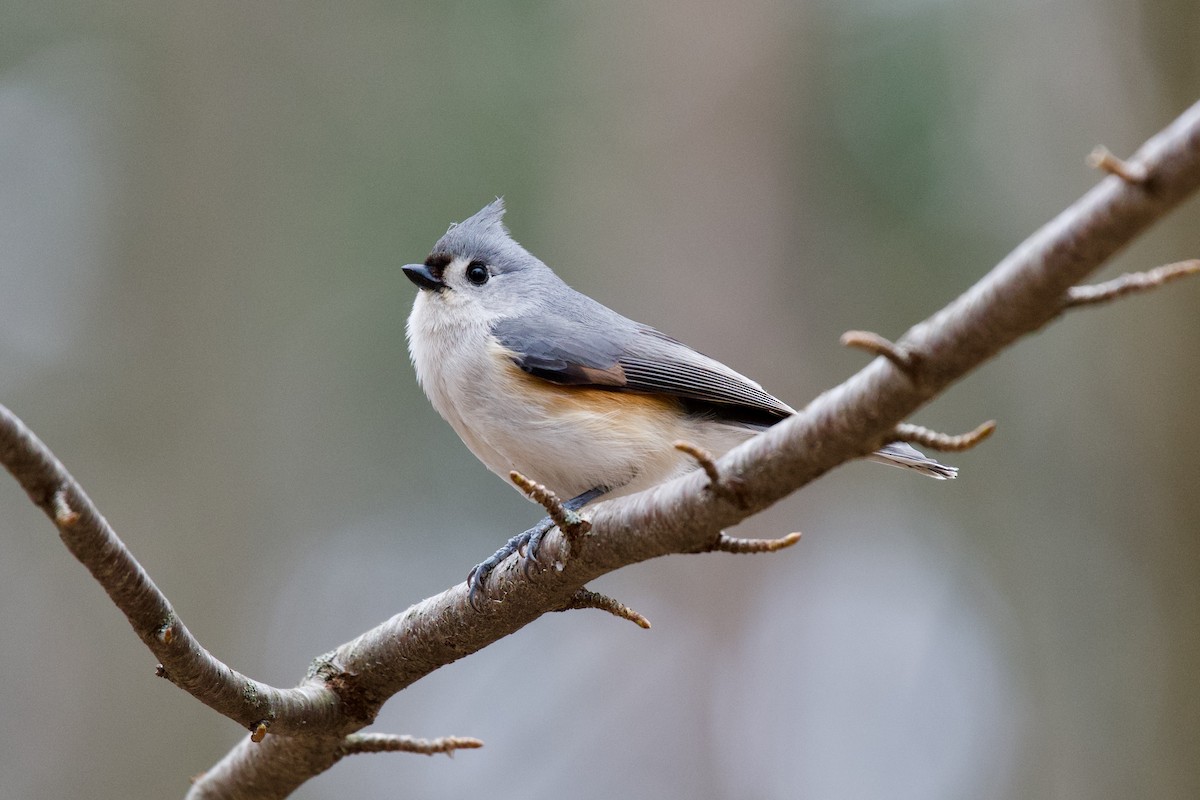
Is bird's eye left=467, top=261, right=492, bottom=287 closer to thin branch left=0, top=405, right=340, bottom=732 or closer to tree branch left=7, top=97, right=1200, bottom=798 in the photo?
tree branch left=7, top=97, right=1200, bottom=798

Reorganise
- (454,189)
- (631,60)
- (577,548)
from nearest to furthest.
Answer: (577,548) → (631,60) → (454,189)

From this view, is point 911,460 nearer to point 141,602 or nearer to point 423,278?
point 423,278

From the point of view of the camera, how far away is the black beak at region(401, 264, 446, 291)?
3.55m

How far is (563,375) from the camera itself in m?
3.15

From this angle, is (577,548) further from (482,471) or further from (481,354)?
(482,471)

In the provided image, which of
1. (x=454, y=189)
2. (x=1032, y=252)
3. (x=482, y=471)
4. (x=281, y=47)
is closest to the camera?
(x=1032, y=252)

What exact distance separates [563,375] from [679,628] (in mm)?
2555

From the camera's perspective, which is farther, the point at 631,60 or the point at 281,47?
the point at 281,47

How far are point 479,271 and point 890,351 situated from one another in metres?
2.32

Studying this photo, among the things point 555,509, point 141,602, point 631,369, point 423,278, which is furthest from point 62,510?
point 423,278

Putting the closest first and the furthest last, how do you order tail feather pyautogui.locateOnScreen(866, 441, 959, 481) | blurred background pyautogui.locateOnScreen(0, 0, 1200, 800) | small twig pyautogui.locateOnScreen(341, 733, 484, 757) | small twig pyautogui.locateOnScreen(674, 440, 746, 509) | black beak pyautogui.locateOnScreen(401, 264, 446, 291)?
small twig pyautogui.locateOnScreen(674, 440, 746, 509) < small twig pyautogui.locateOnScreen(341, 733, 484, 757) < tail feather pyautogui.locateOnScreen(866, 441, 959, 481) < black beak pyautogui.locateOnScreen(401, 264, 446, 291) < blurred background pyautogui.locateOnScreen(0, 0, 1200, 800)

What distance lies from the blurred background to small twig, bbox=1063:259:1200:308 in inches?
147

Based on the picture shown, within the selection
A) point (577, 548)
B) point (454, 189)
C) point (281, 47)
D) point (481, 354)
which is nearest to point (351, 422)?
point (454, 189)

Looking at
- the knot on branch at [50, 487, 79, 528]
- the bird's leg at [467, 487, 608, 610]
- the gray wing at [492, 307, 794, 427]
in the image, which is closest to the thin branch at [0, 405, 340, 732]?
the knot on branch at [50, 487, 79, 528]
